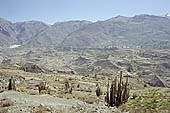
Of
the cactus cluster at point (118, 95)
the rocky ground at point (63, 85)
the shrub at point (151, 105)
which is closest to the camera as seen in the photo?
the shrub at point (151, 105)

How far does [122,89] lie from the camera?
2031 centimetres

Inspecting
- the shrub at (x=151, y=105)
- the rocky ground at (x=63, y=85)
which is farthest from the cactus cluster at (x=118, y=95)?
the shrub at (x=151, y=105)

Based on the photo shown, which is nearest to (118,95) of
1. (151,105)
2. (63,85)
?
(151,105)

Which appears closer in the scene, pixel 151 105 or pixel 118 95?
pixel 151 105

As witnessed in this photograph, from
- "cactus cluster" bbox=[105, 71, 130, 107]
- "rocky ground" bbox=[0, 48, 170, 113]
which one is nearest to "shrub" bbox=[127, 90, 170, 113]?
"rocky ground" bbox=[0, 48, 170, 113]

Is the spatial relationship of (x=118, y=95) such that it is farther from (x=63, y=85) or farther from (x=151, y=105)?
(x=63, y=85)

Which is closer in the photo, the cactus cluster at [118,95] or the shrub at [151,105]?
the shrub at [151,105]

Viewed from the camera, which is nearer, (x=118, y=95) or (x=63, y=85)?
(x=118, y=95)

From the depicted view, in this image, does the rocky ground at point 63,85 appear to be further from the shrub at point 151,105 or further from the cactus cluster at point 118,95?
the cactus cluster at point 118,95

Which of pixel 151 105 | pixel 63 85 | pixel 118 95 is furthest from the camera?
pixel 63 85

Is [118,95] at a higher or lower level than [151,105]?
lower

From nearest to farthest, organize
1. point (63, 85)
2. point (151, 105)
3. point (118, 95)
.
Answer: point (151, 105) < point (118, 95) < point (63, 85)

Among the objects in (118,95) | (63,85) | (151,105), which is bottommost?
(63,85)

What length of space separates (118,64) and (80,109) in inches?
5170
